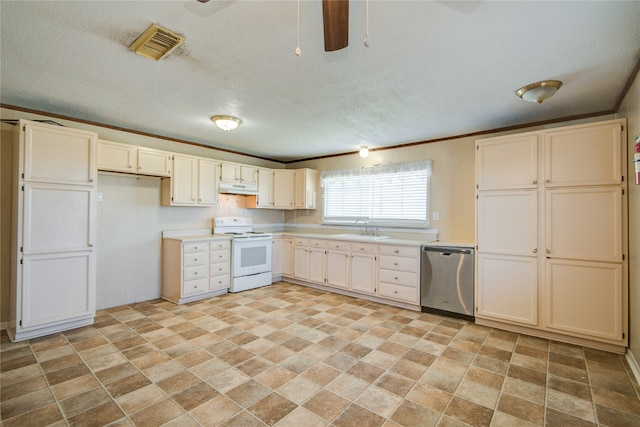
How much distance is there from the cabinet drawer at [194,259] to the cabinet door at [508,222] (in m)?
3.68

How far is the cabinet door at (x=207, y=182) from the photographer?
4676mm

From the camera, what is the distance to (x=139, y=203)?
170 inches

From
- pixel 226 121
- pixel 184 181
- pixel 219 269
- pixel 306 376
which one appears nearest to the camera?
pixel 306 376

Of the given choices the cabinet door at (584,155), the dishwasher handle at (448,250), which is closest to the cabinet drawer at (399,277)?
the dishwasher handle at (448,250)

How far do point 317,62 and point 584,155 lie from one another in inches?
108

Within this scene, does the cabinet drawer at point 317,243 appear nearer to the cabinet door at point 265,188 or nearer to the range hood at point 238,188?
the cabinet door at point 265,188

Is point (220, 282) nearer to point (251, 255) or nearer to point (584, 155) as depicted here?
point (251, 255)

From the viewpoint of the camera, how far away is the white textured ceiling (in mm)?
1724

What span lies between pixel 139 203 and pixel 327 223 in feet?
10.1

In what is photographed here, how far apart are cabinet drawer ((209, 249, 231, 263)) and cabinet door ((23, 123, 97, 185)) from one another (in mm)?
1823

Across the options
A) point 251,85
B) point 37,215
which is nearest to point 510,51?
point 251,85

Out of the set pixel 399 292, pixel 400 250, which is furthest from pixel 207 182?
pixel 399 292

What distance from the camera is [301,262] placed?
5379 mm

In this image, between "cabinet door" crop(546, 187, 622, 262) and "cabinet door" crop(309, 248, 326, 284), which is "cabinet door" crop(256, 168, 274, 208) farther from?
"cabinet door" crop(546, 187, 622, 262)
